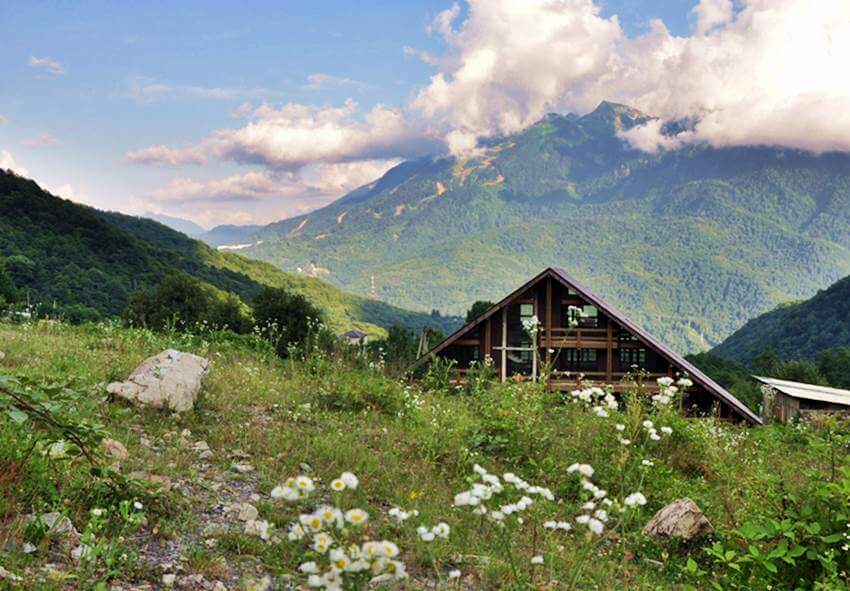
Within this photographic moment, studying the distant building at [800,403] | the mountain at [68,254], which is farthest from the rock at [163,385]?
the mountain at [68,254]

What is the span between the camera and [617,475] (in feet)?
23.4

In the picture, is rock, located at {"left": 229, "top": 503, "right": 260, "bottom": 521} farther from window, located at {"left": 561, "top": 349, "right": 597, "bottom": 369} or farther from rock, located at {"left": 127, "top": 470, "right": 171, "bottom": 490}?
window, located at {"left": 561, "top": 349, "right": 597, "bottom": 369}

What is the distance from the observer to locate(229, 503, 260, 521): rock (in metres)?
5.05

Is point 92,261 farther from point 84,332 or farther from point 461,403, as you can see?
point 461,403

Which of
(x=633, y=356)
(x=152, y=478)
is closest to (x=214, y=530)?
(x=152, y=478)

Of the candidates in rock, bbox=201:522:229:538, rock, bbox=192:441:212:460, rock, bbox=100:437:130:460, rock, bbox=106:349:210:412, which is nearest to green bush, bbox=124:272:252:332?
rock, bbox=106:349:210:412

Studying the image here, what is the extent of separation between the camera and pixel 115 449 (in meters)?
5.60

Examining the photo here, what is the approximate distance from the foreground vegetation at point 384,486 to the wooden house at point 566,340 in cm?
1460

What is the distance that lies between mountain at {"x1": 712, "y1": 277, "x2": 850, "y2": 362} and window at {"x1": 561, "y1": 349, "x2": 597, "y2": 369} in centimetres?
11429

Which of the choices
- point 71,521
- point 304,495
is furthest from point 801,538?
point 71,521

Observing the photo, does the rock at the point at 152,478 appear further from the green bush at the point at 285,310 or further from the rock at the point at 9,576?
the green bush at the point at 285,310

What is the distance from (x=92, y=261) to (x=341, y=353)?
321 ft

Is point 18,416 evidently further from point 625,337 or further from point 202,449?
point 625,337

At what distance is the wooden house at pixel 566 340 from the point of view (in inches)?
1011
